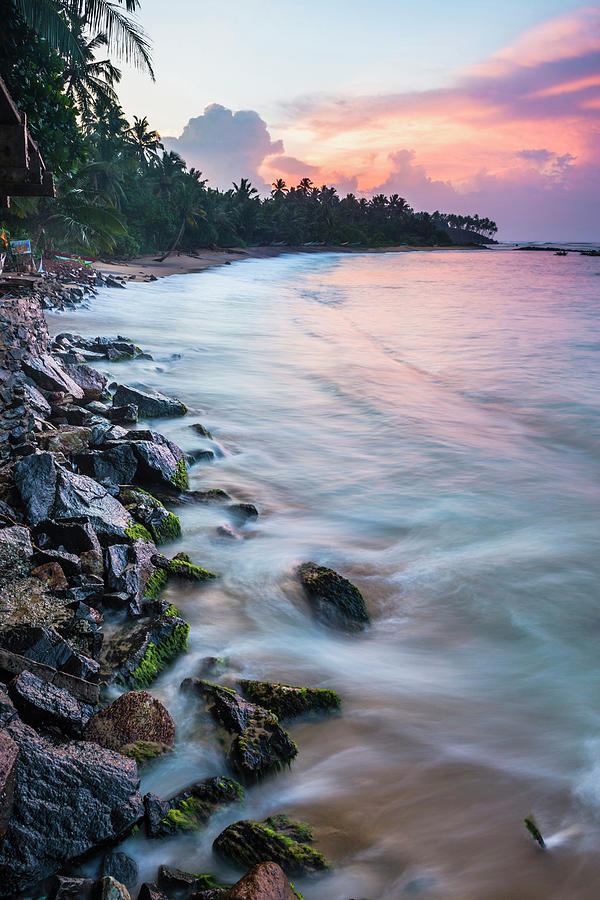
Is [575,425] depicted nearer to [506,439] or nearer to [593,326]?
[506,439]

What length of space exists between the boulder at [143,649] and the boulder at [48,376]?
4371 mm

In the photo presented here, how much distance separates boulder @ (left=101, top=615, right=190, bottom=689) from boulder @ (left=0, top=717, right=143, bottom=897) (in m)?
0.72

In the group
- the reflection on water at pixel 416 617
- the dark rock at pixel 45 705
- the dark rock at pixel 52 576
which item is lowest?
the reflection on water at pixel 416 617

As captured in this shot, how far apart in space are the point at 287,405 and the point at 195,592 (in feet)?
21.1

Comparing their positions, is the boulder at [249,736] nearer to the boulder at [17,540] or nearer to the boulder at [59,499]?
the boulder at [17,540]

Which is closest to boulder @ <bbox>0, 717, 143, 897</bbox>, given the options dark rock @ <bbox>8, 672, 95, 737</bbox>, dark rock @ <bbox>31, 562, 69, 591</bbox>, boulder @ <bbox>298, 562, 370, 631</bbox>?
dark rock @ <bbox>8, 672, 95, 737</bbox>

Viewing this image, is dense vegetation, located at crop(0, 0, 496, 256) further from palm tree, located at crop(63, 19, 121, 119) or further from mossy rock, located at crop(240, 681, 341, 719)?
mossy rock, located at crop(240, 681, 341, 719)

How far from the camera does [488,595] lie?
4695 mm

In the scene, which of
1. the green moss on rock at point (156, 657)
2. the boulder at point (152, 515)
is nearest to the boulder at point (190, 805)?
the green moss on rock at point (156, 657)

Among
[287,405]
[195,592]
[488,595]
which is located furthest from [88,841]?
[287,405]

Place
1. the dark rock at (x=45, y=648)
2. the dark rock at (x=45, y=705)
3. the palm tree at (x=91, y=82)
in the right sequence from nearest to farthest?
the dark rock at (x=45, y=705)
the dark rock at (x=45, y=648)
the palm tree at (x=91, y=82)

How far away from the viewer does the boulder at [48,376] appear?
22.6 ft

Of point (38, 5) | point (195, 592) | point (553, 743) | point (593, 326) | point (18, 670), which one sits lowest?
point (553, 743)

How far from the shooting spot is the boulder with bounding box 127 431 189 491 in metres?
5.29
